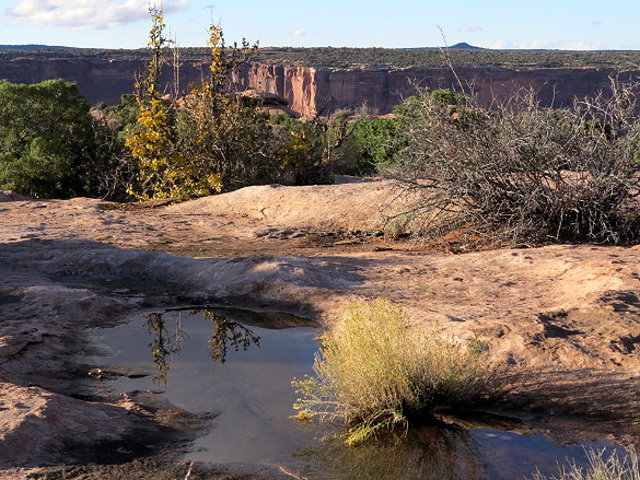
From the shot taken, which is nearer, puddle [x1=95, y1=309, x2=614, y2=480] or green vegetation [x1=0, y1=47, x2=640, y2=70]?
puddle [x1=95, y1=309, x2=614, y2=480]

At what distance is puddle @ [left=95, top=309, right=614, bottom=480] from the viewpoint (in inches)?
172

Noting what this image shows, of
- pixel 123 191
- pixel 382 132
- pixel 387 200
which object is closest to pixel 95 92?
pixel 382 132

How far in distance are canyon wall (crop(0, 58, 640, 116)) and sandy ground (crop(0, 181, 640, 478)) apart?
43797 millimetres

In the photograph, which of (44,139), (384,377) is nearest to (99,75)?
(44,139)

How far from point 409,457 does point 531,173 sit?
214 inches

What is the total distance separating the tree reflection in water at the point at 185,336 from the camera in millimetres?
6168

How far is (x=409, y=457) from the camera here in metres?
4.45

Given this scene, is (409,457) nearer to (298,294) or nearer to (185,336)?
(185,336)

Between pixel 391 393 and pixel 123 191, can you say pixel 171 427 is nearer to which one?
pixel 391 393

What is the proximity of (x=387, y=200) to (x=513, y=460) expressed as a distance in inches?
262

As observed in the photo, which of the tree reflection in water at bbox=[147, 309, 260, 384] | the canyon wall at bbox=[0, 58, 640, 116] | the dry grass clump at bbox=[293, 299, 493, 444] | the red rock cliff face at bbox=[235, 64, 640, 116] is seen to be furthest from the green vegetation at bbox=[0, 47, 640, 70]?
the dry grass clump at bbox=[293, 299, 493, 444]

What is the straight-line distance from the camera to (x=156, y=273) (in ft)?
26.4

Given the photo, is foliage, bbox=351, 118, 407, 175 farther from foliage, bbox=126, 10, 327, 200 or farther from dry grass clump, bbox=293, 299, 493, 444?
dry grass clump, bbox=293, 299, 493, 444

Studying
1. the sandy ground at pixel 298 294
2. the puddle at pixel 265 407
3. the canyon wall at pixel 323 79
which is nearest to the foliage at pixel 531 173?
the sandy ground at pixel 298 294
